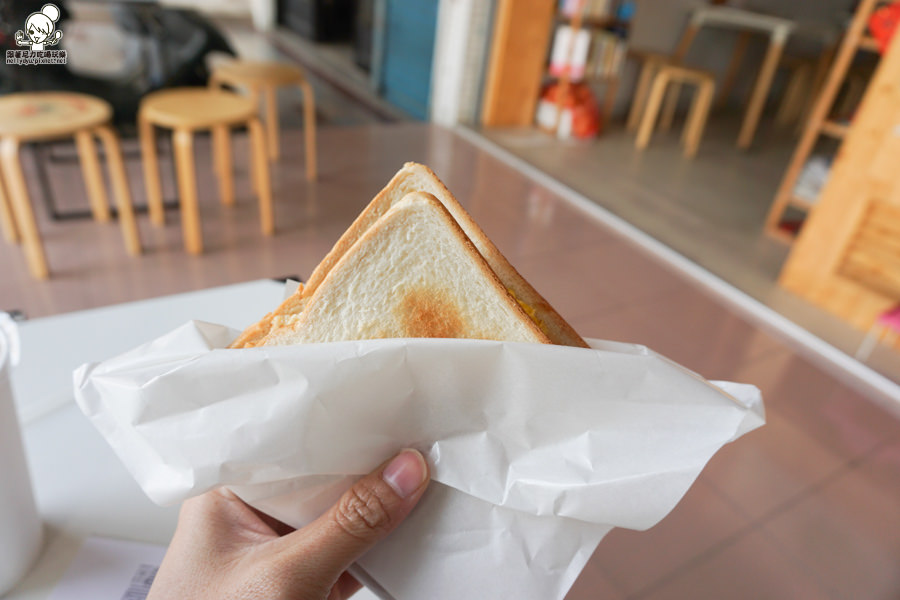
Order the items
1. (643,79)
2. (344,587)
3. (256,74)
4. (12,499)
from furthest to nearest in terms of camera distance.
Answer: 1. (643,79)
2. (256,74)
3. (344,587)
4. (12,499)

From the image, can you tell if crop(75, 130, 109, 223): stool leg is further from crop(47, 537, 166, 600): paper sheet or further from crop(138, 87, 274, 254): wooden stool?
crop(47, 537, 166, 600): paper sheet

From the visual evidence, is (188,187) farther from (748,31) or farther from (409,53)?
(748,31)

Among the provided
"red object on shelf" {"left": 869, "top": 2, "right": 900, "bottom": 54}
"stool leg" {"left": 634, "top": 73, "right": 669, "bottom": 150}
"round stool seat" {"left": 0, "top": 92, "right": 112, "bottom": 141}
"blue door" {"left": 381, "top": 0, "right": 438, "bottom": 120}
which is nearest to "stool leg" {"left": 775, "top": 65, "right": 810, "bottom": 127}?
"stool leg" {"left": 634, "top": 73, "right": 669, "bottom": 150}

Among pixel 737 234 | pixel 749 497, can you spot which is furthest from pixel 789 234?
pixel 749 497

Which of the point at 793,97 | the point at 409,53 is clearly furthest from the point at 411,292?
the point at 793,97

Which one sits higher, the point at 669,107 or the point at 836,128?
the point at 836,128

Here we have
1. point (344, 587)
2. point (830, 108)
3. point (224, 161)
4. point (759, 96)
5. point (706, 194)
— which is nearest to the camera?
point (344, 587)

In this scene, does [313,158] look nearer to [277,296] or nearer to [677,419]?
[277,296]
